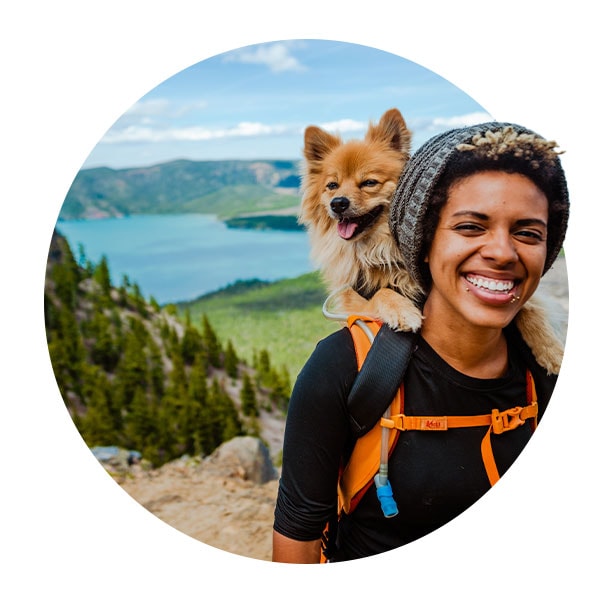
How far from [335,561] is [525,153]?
191 cm

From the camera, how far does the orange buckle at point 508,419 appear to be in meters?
2.63

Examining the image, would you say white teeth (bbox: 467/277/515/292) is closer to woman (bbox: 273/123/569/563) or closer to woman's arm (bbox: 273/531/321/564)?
woman (bbox: 273/123/569/563)

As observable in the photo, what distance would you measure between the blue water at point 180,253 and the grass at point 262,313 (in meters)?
0.05

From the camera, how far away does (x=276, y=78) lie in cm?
313

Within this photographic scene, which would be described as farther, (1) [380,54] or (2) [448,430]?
(1) [380,54]

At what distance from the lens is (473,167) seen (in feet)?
7.66

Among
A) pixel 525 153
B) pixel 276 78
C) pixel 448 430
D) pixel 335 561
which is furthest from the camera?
pixel 276 78

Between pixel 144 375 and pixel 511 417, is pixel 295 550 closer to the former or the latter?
pixel 511 417

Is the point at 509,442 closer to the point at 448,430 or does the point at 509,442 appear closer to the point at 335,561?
the point at 448,430

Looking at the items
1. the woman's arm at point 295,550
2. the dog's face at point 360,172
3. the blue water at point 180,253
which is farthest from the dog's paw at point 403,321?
the woman's arm at point 295,550

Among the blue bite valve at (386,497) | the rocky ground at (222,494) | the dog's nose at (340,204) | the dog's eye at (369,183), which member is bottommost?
the rocky ground at (222,494)

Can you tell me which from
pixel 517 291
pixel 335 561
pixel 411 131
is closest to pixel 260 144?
pixel 411 131

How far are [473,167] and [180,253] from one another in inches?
67.5

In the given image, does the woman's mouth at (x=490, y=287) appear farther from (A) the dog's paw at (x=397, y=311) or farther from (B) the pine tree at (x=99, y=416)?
(B) the pine tree at (x=99, y=416)
